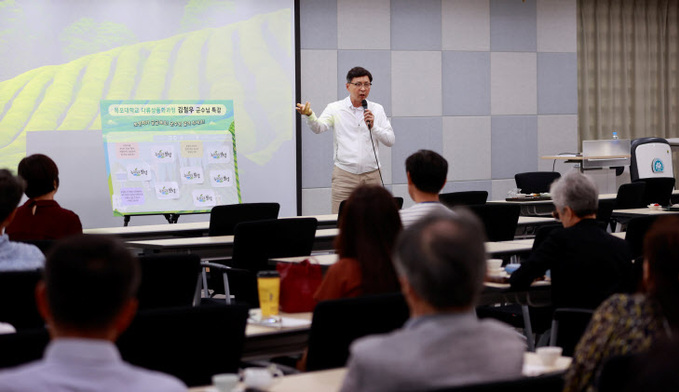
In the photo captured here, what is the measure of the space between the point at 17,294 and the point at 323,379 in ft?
4.18

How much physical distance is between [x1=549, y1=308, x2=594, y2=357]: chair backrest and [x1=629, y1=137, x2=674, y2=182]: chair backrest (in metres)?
5.79

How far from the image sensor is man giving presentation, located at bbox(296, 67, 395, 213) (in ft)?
25.0

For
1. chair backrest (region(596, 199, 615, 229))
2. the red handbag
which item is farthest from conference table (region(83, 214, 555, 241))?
the red handbag

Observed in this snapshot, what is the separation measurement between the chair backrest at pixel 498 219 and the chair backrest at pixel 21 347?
4.11 m

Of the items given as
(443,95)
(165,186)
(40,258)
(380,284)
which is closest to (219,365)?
(380,284)

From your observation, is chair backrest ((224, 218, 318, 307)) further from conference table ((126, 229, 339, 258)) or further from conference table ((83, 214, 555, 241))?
conference table ((83, 214, 555, 241))

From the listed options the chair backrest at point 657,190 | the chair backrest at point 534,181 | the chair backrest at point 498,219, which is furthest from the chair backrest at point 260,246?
the chair backrest at point 657,190

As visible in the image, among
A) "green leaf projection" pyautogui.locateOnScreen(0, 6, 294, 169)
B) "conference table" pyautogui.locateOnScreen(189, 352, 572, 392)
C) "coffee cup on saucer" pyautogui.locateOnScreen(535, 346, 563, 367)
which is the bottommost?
"conference table" pyautogui.locateOnScreen(189, 352, 572, 392)

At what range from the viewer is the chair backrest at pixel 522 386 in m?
1.47

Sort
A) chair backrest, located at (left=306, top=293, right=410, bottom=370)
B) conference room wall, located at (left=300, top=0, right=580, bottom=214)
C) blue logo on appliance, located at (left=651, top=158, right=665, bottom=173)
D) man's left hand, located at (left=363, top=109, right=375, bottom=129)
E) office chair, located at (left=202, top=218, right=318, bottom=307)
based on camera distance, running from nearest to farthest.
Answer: chair backrest, located at (left=306, top=293, right=410, bottom=370)
office chair, located at (left=202, top=218, right=318, bottom=307)
man's left hand, located at (left=363, top=109, right=375, bottom=129)
blue logo on appliance, located at (left=651, top=158, right=665, bottom=173)
conference room wall, located at (left=300, top=0, right=580, bottom=214)

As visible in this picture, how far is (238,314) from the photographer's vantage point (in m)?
2.41

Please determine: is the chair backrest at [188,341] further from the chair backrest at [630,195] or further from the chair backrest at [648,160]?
the chair backrest at [648,160]

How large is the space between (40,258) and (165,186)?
14.3 feet

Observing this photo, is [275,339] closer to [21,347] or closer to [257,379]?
[257,379]
